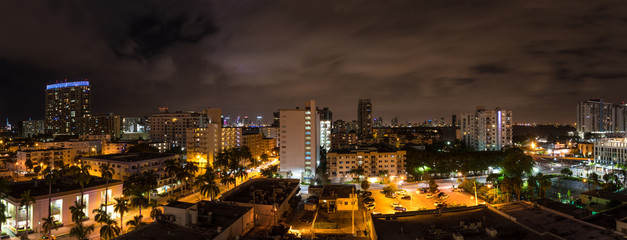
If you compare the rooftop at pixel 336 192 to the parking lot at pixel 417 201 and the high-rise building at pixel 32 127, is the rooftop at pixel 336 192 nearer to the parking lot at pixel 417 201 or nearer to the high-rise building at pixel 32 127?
the parking lot at pixel 417 201

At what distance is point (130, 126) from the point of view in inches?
5207

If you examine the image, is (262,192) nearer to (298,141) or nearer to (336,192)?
(336,192)

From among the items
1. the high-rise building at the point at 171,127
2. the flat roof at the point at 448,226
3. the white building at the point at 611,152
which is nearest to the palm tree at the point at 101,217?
the flat roof at the point at 448,226

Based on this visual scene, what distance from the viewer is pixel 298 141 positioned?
176 ft

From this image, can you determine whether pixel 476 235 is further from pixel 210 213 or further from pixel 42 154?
pixel 42 154

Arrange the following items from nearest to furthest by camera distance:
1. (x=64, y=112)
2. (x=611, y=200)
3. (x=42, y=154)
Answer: (x=611, y=200)
(x=42, y=154)
(x=64, y=112)

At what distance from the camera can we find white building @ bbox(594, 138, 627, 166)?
5519 centimetres

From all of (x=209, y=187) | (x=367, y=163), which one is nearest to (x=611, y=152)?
(x=367, y=163)

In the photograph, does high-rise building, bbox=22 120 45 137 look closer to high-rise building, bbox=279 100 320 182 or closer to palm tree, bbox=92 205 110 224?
high-rise building, bbox=279 100 320 182

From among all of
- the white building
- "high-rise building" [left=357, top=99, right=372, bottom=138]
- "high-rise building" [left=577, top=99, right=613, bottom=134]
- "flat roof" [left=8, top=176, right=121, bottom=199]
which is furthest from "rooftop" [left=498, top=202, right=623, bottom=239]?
"high-rise building" [left=577, top=99, right=613, bottom=134]

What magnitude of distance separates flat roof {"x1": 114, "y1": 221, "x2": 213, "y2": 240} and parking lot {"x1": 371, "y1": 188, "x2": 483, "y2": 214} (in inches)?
744

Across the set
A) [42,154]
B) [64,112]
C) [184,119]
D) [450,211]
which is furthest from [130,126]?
[450,211]

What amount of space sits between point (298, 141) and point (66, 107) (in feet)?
416

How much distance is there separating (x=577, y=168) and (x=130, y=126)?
14430cm
